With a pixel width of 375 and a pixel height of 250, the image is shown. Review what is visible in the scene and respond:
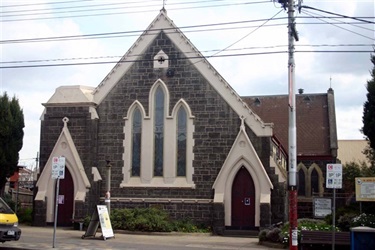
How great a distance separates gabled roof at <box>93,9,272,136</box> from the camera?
88.0ft

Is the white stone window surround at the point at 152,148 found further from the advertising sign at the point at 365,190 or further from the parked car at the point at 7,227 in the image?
the parked car at the point at 7,227

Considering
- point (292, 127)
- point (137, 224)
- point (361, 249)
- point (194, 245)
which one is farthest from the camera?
point (137, 224)

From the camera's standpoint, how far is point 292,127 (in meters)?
16.3

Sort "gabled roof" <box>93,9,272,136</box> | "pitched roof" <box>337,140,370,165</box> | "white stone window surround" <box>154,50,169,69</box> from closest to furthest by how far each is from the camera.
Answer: "gabled roof" <box>93,9,272,136</box> < "white stone window surround" <box>154,50,169,69</box> < "pitched roof" <box>337,140,370,165</box>

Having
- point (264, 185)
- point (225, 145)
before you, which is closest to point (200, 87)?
point (225, 145)

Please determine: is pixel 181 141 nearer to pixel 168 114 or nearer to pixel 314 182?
pixel 168 114

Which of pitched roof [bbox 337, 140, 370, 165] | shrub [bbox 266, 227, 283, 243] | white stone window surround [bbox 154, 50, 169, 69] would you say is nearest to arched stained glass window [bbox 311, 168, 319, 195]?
white stone window surround [bbox 154, 50, 169, 69]

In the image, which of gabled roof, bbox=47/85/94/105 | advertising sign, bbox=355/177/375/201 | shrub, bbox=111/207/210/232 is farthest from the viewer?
gabled roof, bbox=47/85/94/105

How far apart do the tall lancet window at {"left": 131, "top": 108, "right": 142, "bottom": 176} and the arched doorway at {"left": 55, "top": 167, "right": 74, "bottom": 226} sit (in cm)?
339

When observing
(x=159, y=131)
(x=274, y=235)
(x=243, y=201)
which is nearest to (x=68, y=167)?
(x=159, y=131)

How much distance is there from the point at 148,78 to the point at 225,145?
530cm

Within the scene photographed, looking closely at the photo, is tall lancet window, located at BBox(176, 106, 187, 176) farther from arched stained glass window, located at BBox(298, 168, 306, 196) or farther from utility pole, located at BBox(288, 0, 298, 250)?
arched stained glass window, located at BBox(298, 168, 306, 196)

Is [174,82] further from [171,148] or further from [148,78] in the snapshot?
[171,148]

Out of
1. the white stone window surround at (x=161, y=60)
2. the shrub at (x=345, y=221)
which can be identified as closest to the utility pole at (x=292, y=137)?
the shrub at (x=345, y=221)
